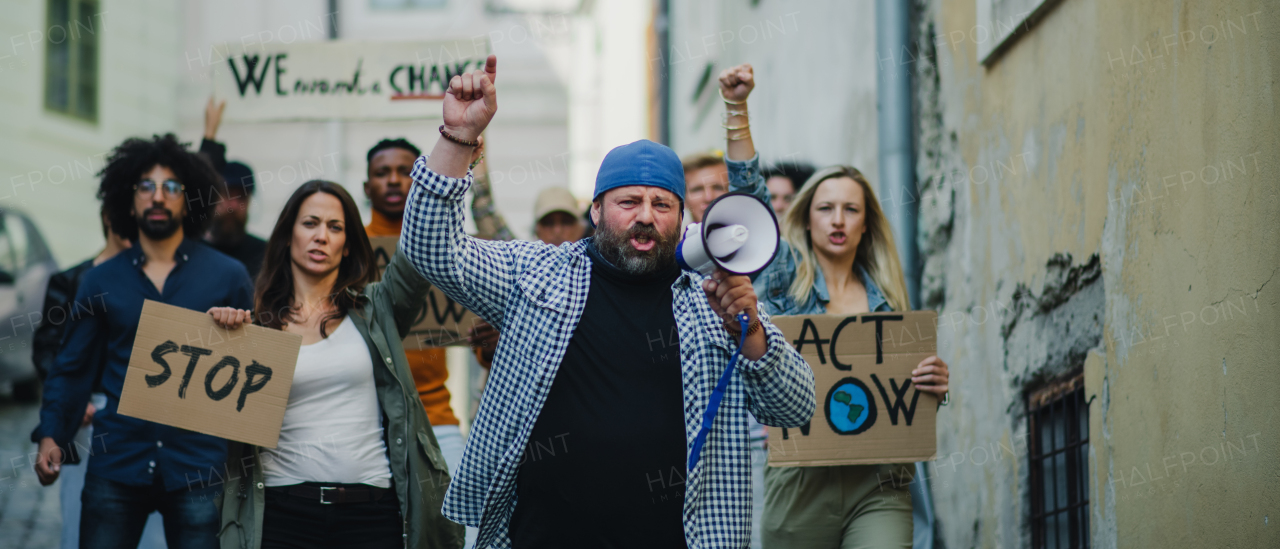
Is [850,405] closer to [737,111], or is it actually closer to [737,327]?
[737,111]

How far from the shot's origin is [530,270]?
10.6 feet

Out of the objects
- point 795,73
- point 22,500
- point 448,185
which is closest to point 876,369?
point 448,185

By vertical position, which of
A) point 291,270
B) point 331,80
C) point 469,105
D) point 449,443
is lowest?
point 449,443

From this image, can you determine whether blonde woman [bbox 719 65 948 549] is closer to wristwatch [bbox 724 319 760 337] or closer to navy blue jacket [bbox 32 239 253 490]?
wristwatch [bbox 724 319 760 337]

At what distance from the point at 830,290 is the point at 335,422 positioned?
1861mm

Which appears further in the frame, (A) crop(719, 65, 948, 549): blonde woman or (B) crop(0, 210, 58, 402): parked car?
(B) crop(0, 210, 58, 402): parked car

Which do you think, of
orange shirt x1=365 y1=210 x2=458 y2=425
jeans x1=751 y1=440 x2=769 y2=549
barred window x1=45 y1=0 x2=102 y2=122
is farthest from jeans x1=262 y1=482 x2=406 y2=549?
barred window x1=45 y1=0 x2=102 y2=122

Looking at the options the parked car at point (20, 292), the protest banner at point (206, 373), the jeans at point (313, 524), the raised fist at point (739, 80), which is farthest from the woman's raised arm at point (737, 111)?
the parked car at point (20, 292)

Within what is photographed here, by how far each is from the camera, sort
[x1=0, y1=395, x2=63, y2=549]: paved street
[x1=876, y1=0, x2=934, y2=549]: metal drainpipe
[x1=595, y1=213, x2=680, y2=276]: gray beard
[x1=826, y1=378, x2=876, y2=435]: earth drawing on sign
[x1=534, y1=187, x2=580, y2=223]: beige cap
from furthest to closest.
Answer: [x1=0, y1=395, x2=63, y2=549]: paved street, [x1=534, y1=187, x2=580, y2=223]: beige cap, [x1=876, y1=0, x2=934, y2=549]: metal drainpipe, [x1=826, y1=378, x2=876, y2=435]: earth drawing on sign, [x1=595, y1=213, x2=680, y2=276]: gray beard

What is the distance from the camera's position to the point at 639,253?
10.4 feet

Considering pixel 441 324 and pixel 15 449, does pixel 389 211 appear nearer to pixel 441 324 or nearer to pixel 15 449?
pixel 441 324

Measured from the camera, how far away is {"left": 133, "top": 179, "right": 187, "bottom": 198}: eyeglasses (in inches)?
191

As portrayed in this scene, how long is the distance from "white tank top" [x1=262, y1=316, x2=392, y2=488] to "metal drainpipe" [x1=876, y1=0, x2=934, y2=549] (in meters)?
3.38

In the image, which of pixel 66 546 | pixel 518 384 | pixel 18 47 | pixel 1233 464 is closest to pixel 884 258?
pixel 1233 464
